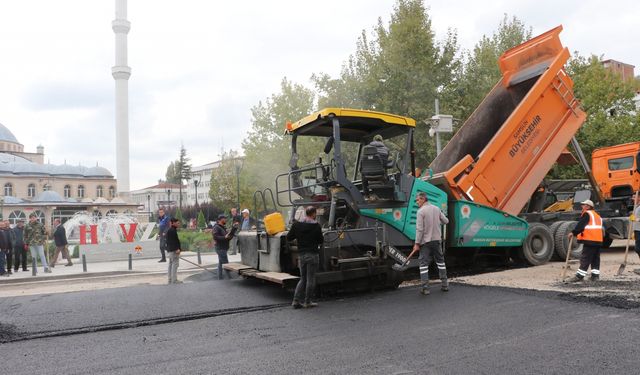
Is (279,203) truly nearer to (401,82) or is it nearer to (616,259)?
(616,259)

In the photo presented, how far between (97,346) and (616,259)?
10021 millimetres

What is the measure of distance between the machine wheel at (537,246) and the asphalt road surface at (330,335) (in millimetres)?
2460

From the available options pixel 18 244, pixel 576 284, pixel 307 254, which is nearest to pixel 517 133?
pixel 576 284

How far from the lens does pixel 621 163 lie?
1260 centimetres

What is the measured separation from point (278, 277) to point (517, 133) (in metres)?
5.07

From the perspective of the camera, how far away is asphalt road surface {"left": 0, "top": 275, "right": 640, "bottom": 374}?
4234 millimetres

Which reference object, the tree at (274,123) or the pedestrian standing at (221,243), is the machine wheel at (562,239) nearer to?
the pedestrian standing at (221,243)

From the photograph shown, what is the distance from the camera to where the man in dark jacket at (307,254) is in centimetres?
660

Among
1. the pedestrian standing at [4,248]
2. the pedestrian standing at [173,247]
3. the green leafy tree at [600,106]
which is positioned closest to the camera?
the pedestrian standing at [173,247]

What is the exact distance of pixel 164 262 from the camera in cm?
1546

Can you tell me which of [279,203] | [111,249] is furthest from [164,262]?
[279,203]

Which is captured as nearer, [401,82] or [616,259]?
[616,259]

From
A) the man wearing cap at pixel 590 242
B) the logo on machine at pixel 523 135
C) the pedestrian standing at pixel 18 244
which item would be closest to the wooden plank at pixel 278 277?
the man wearing cap at pixel 590 242

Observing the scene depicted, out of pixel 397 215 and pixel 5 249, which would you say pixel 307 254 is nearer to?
pixel 397 215
